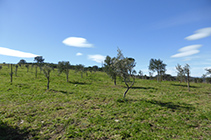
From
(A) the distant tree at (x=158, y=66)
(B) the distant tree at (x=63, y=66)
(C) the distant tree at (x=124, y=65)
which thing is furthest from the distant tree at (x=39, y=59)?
(C) the distant tree at (x=124, y=65)

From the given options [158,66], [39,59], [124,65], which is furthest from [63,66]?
[39,59]

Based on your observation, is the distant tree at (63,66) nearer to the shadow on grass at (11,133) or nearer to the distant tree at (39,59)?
the shadow on grass at (11,133)

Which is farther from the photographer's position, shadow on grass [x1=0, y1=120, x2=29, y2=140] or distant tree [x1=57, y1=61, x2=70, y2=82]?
distant tree [x1=57, y1=61, x2=70, y2=82]

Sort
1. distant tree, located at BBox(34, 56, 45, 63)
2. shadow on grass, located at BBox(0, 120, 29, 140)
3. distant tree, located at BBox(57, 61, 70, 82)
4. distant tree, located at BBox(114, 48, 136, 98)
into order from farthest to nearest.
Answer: distant tree, located at BBox(34, 56, 45, 63) → distant tree, located at BBox(57, 61, 70, 82) → distant tree, located at BBox(114, 48, 136, 98) → shadow on grass, located at BBox(0, 120, 29, 140)

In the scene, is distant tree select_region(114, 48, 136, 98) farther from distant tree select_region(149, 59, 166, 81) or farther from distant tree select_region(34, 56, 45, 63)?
distant tree select_region(34, 56, 45, 63)

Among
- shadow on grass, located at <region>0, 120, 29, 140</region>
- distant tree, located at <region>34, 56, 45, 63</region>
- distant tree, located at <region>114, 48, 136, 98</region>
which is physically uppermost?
distant tree, located at <region>34, 56, 45, 63</region>

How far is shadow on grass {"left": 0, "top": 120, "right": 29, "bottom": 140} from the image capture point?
1037 centimetres

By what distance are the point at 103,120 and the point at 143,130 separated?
15.0ft

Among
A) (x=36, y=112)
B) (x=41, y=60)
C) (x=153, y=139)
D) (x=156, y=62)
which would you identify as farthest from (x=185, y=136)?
(x=41, y=60)

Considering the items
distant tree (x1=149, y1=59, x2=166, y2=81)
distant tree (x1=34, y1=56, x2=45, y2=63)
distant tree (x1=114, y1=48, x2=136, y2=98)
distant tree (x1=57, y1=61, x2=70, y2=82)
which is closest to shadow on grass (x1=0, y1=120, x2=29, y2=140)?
distant tree (x1=114, y1=48, x2=136, y2=98)

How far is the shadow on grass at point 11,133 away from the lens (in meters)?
10.4

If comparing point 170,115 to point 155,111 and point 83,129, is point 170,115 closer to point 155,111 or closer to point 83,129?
point 155,111

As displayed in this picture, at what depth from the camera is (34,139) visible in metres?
10.0

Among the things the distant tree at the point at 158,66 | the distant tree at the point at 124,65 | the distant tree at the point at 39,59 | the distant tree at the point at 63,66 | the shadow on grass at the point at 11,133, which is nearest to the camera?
the shadow on grass at the point at 11,133
